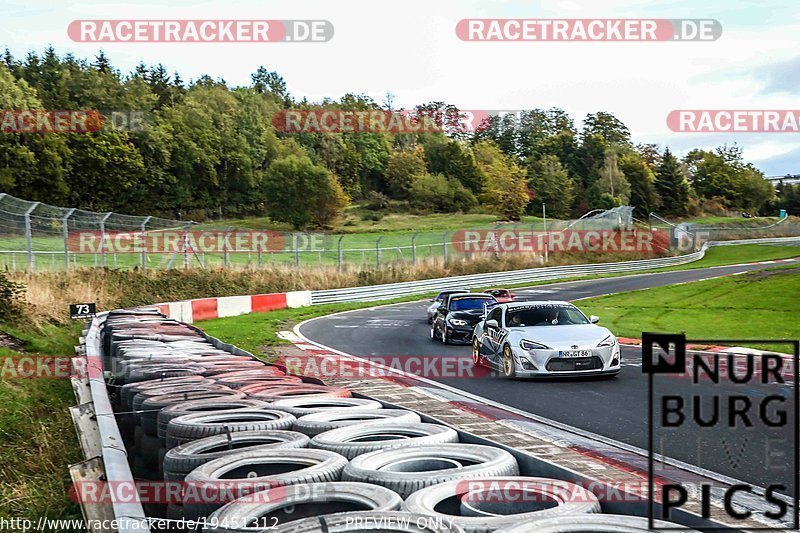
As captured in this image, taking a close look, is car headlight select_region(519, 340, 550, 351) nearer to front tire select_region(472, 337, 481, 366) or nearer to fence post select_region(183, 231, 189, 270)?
front tire select_region(472, 337, 481, 366)

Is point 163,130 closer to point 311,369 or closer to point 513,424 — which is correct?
point 311,369

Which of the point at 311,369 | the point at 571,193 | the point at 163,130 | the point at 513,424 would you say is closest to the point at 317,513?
the point at 513,424

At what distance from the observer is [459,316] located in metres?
18.9

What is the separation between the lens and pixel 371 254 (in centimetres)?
6166

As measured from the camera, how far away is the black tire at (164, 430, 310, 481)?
4613 millimetres

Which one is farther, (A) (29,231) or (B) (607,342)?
(A) (29,231)

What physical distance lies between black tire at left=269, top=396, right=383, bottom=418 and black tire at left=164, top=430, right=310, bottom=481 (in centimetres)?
107

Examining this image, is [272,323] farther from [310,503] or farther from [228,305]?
[310,503]

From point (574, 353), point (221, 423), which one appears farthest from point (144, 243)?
point (221, 423)

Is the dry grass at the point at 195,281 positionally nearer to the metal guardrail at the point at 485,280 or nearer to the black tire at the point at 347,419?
the metal guardrail at the point at 485,280

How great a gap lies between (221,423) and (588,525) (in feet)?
10.2

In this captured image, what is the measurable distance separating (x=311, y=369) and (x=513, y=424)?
20.3ft

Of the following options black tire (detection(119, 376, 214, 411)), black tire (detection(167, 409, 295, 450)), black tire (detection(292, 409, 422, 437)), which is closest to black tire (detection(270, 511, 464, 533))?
black tire (detection(167, 409, 295, 450))

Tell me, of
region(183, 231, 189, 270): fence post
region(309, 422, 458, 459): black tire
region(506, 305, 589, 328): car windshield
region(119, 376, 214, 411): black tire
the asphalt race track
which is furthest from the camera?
region(183, 231, 189, 270): fence post
